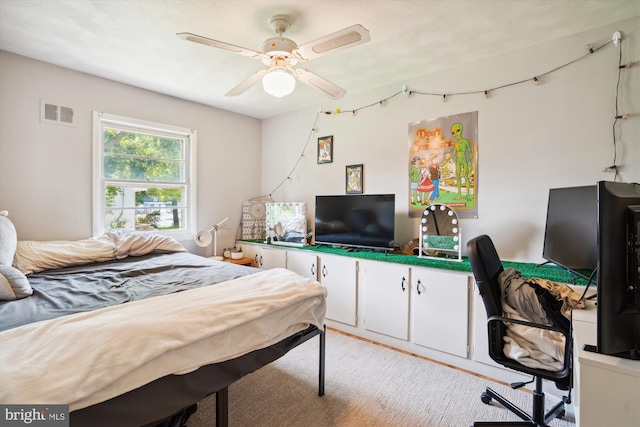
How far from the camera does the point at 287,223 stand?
3.88 metres

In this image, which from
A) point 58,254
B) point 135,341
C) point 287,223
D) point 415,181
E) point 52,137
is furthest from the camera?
point 287,223

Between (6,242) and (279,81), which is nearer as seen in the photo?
(279,81)

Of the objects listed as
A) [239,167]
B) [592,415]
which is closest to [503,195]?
[592,415]

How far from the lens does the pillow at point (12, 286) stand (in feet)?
5.14

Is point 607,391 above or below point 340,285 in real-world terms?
above

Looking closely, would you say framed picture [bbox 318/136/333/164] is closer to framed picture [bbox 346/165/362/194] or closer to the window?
framed picture [bbox 346/165/362/194]

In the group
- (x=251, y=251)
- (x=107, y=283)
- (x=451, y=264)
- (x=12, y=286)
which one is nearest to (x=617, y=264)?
(x=451, y=264)

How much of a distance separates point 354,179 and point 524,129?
1.71 metres

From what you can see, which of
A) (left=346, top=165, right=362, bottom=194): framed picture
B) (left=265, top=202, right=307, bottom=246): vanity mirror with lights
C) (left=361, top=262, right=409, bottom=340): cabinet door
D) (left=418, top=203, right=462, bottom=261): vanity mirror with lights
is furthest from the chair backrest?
(left=265, top=202, right=307, bottom=246): vanity mirror with lights

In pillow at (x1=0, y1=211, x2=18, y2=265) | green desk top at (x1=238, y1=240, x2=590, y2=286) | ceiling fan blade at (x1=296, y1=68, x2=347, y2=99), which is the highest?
ceiling fan blade at (x1=296, y1=68, x2=347, y2=99)

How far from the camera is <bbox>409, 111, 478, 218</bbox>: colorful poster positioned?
8.98ft

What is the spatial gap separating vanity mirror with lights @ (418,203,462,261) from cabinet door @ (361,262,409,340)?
306mm

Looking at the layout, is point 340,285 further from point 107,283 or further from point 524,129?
point 524,129
